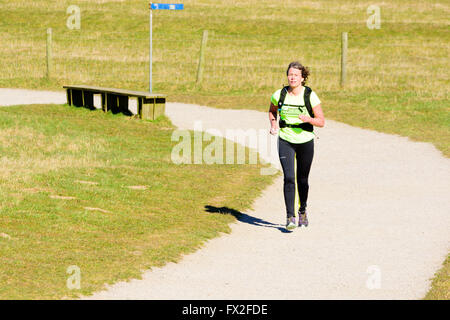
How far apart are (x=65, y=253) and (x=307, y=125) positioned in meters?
3.12

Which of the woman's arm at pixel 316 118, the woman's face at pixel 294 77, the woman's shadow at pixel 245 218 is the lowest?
the woman's shadow at pixel 245 218

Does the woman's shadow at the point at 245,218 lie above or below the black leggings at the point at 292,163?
below

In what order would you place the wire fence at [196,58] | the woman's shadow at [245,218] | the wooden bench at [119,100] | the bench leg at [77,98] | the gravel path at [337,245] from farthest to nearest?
the wire fence at [196,58] < the bench leg at [77,98] < the wooden bench at [119,100] < the woman's shadow at [245,218] < the gravel path at [337,245]

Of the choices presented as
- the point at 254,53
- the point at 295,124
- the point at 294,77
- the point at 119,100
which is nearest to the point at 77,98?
the point at 119,100

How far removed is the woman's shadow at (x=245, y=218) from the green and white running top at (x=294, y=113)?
1157 mm

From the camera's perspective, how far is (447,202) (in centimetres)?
1151

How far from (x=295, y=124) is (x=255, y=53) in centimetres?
3168

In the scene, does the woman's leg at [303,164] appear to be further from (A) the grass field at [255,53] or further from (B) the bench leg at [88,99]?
(B) the bench leg at [88,99]

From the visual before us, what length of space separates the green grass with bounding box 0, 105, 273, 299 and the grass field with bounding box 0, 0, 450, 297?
327 centimetres

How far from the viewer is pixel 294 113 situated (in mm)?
9297

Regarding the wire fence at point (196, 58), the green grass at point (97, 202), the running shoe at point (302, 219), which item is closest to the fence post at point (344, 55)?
the wire fence at point (196, 58)

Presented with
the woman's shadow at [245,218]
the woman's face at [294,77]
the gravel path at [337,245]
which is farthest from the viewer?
the woman's shadow at [245,218]

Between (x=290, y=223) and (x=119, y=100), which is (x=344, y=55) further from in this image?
(x=290, y=223)

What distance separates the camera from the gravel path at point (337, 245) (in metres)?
7.30
